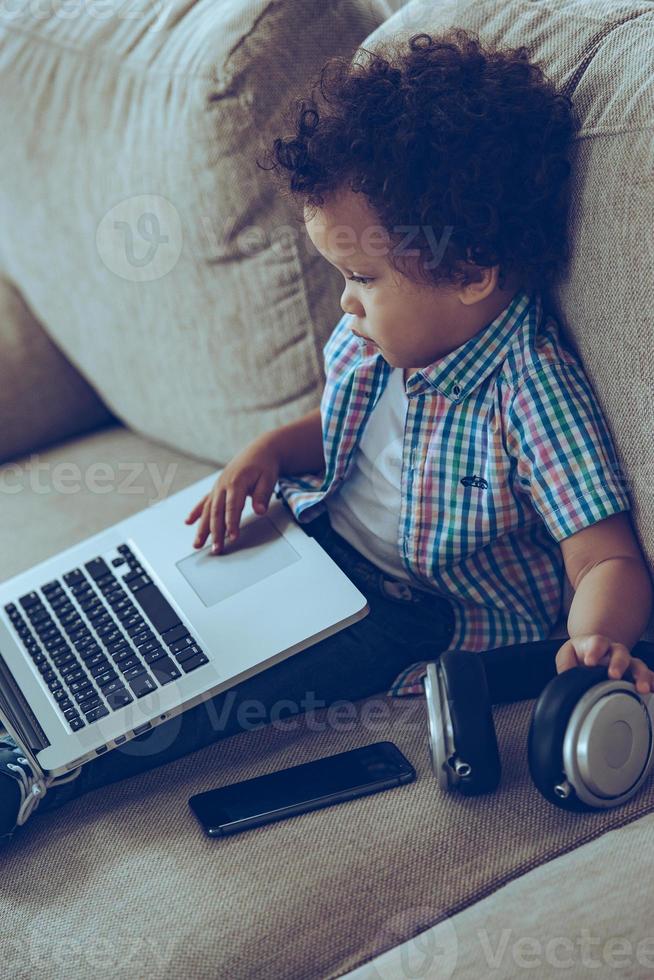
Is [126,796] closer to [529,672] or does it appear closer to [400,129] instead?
[529,672]

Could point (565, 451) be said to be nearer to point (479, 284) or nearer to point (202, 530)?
point (479, 284)

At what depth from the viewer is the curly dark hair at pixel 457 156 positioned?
795 millimetres

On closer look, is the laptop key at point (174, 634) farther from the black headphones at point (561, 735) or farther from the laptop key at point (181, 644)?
the black headphones at point (561, 735)

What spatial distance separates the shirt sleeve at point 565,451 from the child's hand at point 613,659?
0.11 m

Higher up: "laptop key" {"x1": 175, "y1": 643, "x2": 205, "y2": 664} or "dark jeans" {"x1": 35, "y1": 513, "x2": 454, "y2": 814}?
"laptop key" {"x1": 175, "y1": 643, "x2": 205, "y2": 664}

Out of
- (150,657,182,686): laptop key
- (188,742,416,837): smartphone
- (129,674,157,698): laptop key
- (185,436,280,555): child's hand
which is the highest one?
(185,436,280,555): child's hand

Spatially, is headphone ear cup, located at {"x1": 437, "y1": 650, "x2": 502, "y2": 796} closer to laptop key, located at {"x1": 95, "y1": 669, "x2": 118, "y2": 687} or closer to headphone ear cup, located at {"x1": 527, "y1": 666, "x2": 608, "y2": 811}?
headphone ear cup, located at {"x1": 527, "y1": 666, "x2": 608, "y2": 811}

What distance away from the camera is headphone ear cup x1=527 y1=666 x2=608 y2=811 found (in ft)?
2.27

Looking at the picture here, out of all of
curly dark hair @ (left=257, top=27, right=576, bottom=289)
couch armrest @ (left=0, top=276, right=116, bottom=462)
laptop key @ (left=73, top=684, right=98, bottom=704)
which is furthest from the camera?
couch armrest @ (left=0, top=276, right=116, bottom=462)

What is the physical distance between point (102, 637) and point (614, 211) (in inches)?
24.6

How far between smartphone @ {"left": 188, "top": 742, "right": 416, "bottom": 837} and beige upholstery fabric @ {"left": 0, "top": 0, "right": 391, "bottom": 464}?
0.46 m

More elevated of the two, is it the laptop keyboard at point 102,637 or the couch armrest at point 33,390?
the couch armrest at point 33,390

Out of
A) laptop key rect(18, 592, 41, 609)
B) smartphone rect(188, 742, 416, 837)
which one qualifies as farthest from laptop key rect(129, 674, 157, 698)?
laptop key rect(18, 592, 41, 609)

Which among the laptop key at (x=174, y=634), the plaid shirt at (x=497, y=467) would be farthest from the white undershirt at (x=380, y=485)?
the laptop key at (x=174, y=634)
